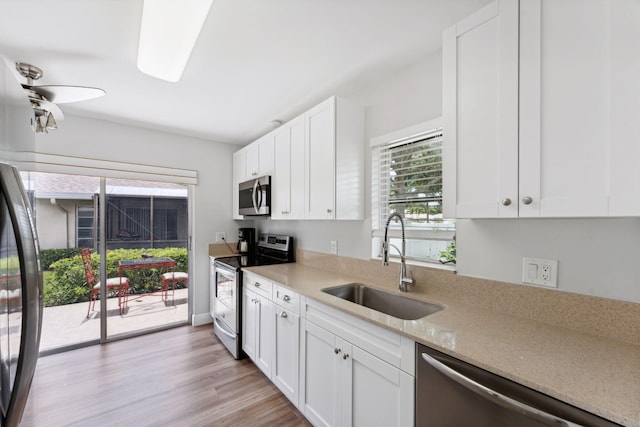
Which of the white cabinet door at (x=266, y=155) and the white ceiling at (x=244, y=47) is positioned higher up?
the white ceiling at (x=244, y=47)

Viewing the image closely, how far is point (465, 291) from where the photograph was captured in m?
1.53

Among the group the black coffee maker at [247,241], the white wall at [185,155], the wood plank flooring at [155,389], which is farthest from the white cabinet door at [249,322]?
the white wall at [185,155]

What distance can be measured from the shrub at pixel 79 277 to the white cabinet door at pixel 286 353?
2122mm

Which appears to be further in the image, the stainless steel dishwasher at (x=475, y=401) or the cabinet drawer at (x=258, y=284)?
the cabinet drawer at (x=258, y=284)

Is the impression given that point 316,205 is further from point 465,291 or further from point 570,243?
point 570,243

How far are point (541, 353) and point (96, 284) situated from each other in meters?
3.77

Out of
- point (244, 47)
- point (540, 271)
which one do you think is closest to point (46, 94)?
point (244, 47)

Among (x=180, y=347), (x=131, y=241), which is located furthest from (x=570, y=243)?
(x=131, y=241)

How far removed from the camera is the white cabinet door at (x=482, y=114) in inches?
42.8

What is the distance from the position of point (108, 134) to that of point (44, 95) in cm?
141

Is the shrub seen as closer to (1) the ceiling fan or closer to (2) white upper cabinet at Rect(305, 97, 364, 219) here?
(1) the ceiling fan

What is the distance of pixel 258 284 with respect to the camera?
7.48 ft

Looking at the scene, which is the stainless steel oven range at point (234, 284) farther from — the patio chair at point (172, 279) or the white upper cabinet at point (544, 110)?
the white upper cabinet at point (544, 110)

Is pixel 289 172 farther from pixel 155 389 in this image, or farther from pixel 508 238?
pixel 155 389
